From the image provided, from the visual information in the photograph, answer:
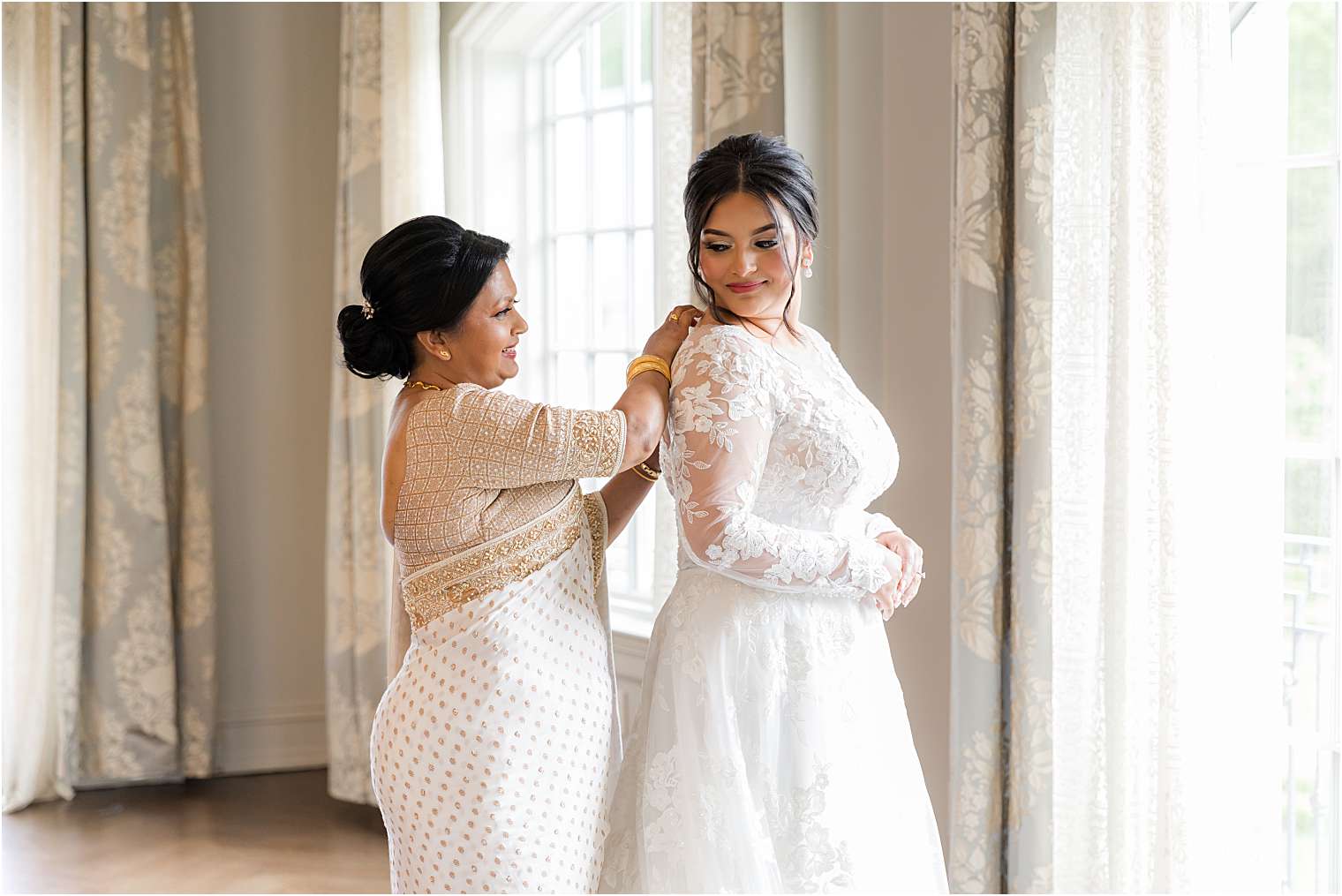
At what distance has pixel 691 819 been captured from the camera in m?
1.84

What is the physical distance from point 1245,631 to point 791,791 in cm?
89

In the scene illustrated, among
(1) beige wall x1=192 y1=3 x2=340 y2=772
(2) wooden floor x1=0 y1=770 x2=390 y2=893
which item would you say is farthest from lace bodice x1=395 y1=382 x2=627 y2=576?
(1) beige wall x1=192 y1=3 x2=340 y2=772

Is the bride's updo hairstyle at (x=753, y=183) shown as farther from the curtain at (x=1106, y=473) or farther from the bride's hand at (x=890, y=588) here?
the curtain at (x=1106, y=473)

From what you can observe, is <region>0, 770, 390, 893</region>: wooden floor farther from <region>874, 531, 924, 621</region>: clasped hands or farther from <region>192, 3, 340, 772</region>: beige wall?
<region>874, 531, 924, 621</region>: clasped hands

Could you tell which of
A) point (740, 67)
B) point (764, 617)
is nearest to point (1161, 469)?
point (764, 617)

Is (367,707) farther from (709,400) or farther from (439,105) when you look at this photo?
(709,400)

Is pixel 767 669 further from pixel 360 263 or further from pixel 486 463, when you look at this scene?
pixel 360 263

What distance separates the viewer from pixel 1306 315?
231cm

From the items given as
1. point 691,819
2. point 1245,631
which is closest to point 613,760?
point 691,819

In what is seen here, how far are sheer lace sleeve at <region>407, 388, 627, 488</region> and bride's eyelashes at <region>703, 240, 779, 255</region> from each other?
301 mm

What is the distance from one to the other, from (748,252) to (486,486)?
518 mm

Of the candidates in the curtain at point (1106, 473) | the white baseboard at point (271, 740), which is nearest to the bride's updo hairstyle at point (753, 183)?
the curtain at point (1106, 473)

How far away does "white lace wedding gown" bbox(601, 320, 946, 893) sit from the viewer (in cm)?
181

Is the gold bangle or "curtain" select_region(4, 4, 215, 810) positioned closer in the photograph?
the gold bangle
